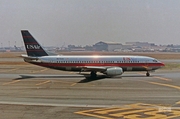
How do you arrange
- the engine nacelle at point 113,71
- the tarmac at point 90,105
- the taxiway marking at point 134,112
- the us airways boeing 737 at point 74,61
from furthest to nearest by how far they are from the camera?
the us airways boeing 737 at point 74,61 → the engine nacelle at point 113,71 → the tarmac at point 90,105 → the taxiway marking at point 134,112

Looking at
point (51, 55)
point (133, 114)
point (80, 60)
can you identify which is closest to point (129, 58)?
point (80, 60)

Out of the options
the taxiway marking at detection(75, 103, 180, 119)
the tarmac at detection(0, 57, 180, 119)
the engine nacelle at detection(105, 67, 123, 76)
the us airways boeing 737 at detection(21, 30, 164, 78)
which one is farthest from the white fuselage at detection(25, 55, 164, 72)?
the taxiway marking at detection(75, 103, 180, 119)

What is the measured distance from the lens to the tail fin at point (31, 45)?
42875mm

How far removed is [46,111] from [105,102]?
5473mm

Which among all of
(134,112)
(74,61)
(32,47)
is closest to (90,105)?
(134,112)

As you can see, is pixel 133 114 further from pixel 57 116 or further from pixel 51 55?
pixel 51 55

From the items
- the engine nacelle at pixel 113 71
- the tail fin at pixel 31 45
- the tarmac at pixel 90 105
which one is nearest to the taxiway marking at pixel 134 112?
the tarmac at pixel 90 105

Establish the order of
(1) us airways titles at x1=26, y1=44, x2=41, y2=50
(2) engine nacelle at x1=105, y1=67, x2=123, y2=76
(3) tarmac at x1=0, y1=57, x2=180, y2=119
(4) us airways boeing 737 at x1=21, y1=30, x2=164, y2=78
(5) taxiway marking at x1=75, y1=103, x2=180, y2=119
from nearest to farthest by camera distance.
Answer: (5) taxiway marking at x1=75, y1=103, x2=180, y2=119 → (3) tarmac at x1=0, y1=57, x2=180, y2=119 → (2) engine nacelle at x1=105, y1=67, x2=123, y2=76 → (4) us airways boeing 737 at x1=21, y1=30, x2=164, y2=78 → (1) us airways titles at x1=26, y1=44, x2=41, y2=50

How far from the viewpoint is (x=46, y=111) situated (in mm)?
18016

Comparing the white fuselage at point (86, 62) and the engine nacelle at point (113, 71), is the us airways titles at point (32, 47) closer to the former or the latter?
the white fuselage at point (86, 62)

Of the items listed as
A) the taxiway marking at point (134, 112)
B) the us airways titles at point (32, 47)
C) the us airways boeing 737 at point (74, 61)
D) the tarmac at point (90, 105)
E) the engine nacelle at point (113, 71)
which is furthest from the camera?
the us airways titles at point (32, 47)

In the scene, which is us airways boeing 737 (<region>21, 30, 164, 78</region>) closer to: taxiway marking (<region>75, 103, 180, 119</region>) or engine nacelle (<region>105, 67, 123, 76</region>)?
engine nacelle (<region>105, 67, 123, 76</region>)

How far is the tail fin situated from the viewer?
42875 mm

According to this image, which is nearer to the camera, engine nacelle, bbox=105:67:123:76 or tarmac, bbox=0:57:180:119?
tarmac, bbox=0:57:180:119
